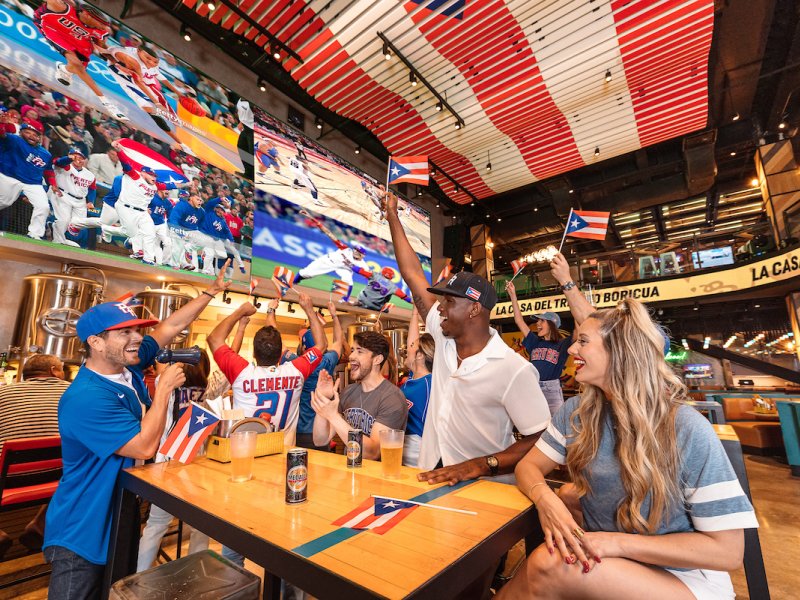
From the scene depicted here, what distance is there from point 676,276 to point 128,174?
1229 centimetres

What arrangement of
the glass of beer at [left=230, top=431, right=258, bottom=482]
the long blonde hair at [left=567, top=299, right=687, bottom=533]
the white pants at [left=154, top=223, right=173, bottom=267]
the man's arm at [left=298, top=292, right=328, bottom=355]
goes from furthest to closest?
the white pants at [left=154, top=223, right=173, bottom=267], the man's arm at [left=298, top=292, right=328, bottom=355], the glass of beer at [left=230, top=431, right=258, bottom=482], the long blonde hair at [left=567, top=299, right=687, bottom=533]

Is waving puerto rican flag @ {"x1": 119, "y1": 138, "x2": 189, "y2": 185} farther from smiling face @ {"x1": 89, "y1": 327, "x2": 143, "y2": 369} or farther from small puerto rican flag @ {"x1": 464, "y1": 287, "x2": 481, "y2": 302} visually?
small puerto rican flag @ {"x1": 464, "y1": 287, "x2": 481, "y2": 302}

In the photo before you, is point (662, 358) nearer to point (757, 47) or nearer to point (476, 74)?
point (476, 74)

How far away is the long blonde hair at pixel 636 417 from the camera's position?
1191 mm

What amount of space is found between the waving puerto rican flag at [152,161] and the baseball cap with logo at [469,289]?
521cm

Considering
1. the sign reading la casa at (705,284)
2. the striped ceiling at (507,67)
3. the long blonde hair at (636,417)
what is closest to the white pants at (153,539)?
the long blonde hair at (636,417)

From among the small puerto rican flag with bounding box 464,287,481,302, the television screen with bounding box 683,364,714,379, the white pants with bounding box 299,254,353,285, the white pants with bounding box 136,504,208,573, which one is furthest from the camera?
the television screen with bounding box 683,364,714,379

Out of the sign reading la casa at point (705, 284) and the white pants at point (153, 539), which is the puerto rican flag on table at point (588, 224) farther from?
the white pants at point (153, 539)

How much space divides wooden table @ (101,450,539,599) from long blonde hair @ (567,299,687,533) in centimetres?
31

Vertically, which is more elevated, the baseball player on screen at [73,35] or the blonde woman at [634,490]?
the baseball player on screen at [73,35]

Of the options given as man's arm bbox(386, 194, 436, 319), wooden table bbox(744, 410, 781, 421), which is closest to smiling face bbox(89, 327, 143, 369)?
man's arm bbox(386, 194, 436, 319)

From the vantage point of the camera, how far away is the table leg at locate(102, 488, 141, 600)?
1.64 m

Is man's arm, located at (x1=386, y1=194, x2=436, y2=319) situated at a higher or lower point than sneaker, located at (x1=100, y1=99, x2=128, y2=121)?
lower

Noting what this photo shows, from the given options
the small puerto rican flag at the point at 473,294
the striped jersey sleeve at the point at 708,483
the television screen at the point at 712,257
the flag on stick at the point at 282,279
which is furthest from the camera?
the television screen at the point at 712,257
